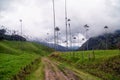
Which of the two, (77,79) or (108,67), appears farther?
(108,67)

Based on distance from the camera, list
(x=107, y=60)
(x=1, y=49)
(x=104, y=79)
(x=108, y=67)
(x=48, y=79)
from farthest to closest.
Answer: (x=1, y=49), (x=107, y=60), (x=108, y=67), (x=104, y=79), (x=48, y=79)

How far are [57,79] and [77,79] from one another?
3.53 meters

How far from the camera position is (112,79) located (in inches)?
2183

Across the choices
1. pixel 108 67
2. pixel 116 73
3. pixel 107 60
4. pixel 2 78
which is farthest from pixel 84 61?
pixel 2 78

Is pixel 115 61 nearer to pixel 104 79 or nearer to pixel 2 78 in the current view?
pixel 104 79

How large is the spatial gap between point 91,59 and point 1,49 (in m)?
111

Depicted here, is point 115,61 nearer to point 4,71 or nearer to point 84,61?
point 84,61

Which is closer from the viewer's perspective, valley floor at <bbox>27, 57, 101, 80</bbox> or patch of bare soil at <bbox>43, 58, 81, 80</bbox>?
patch of bare soil at <bbox>43, 58, 81, 80</bbox>

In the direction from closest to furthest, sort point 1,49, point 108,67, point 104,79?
point 104,79 < point 108,67 < point 1,49

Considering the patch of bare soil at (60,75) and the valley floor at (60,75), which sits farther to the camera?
the valley floor at (60,75)

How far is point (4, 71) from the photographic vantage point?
53.1 metres

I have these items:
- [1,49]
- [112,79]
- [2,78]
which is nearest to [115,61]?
[112,79]

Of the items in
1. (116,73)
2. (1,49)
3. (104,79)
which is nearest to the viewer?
(104,79)

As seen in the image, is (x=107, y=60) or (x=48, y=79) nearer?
(x=48, y=79)
